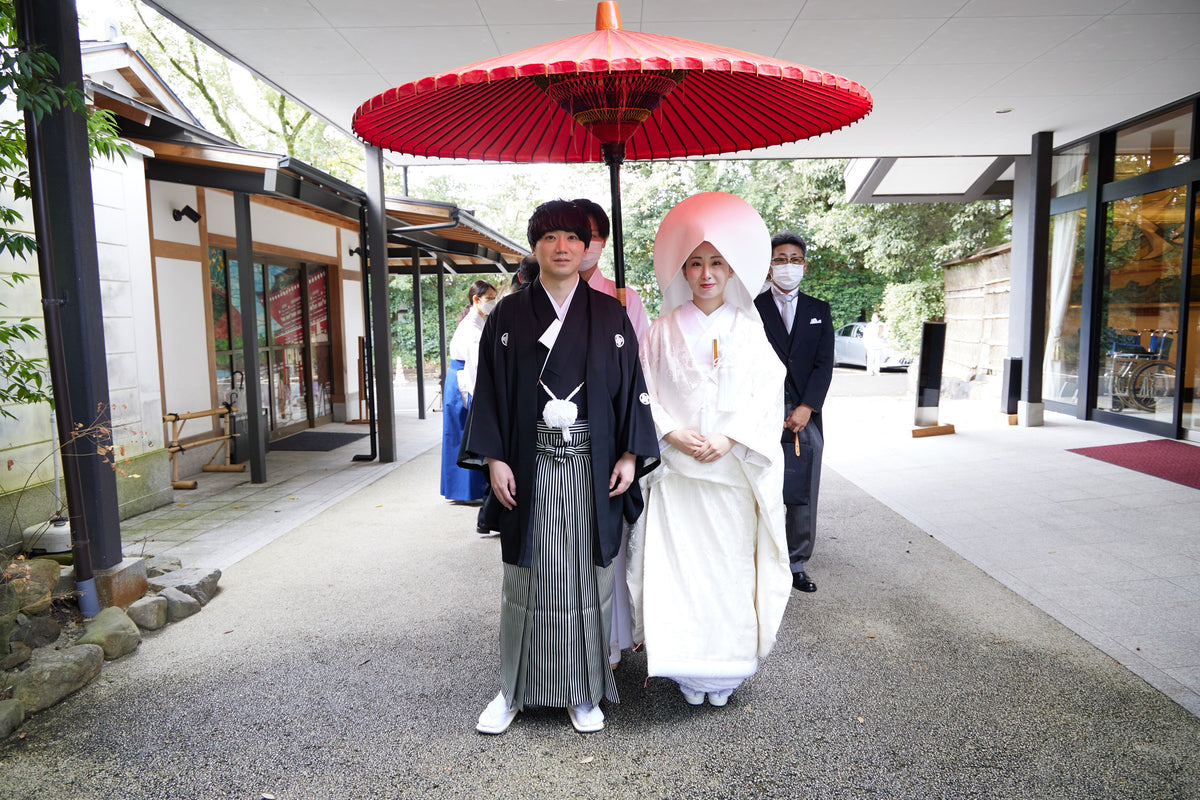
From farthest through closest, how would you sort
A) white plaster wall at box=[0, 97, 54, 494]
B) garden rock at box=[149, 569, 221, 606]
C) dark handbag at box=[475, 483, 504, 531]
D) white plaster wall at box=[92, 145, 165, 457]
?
white plaster wall at box=[92, 145, 165, 457] < white plaster wall at box=[0, 97, 54, 494] < garden rock at box=[149, 569, 221, 606] < dark handbag at box=[475, 483, 504, 531]

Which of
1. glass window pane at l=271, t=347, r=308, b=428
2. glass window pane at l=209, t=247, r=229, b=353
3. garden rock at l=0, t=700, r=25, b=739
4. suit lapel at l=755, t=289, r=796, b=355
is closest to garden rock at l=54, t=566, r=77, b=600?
garden rock at l=0, t=700, r=25, b=739

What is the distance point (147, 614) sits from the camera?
328cm

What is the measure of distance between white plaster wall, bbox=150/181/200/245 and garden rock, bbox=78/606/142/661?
4100 mm

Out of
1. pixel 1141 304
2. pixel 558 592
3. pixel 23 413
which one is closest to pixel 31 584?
pixel 23 413

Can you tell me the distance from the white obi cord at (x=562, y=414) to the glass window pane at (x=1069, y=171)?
8486 mm

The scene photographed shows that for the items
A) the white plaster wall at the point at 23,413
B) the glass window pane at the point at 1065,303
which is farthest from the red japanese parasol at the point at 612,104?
the glass window pane at the point at 1065,303

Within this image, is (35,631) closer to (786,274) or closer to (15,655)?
(15,655)

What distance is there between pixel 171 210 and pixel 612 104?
5434 millimetres

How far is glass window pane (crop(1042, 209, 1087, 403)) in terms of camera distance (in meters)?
8.54

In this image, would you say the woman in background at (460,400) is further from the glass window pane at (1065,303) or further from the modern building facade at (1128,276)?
the glass window pane at (1065,303)

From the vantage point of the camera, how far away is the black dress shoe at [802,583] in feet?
12.4

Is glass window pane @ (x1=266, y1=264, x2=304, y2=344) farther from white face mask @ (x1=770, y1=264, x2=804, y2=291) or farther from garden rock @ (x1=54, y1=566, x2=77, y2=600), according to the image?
white face mask @ (x1=770, y1=264, x2=804, y2=291)

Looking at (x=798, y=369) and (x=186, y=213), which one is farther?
(x=186, y=213)

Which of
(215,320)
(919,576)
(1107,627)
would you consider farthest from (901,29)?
(215,320)
